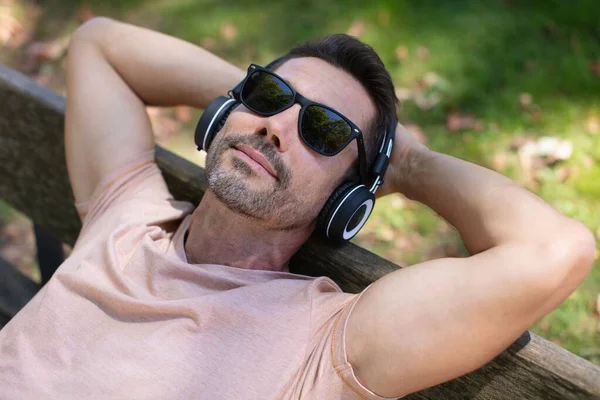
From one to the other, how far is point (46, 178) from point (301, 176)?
141cm

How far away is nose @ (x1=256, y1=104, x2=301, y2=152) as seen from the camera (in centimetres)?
213

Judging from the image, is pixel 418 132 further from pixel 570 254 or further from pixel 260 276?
pixel 570 254

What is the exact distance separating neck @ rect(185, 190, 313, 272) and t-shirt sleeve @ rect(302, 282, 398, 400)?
41 centimetres

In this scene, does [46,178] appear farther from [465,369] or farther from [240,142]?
[465,369]

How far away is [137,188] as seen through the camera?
2418 millimetres

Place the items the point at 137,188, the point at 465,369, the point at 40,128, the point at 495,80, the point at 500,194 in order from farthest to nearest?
1. the point at 495,80
2. the point at 40,128
3. the point at 137,188
4. the point at 500,194
5. the point at 465,369

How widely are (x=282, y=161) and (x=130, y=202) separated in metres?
0.63

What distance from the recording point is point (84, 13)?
5.79m

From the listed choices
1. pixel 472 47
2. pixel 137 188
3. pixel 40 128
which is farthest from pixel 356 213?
pixel 472 47

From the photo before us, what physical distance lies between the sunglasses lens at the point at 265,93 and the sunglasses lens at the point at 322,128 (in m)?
0.09

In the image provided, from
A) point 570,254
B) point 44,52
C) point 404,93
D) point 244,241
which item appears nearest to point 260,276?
point 244,241

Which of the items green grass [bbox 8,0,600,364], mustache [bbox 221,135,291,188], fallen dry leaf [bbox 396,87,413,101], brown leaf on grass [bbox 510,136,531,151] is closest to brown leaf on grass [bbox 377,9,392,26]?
green grass [bbox 8,0,600,364]

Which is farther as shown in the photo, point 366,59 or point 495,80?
point 495,80

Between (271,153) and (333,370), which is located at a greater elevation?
(271,153)
